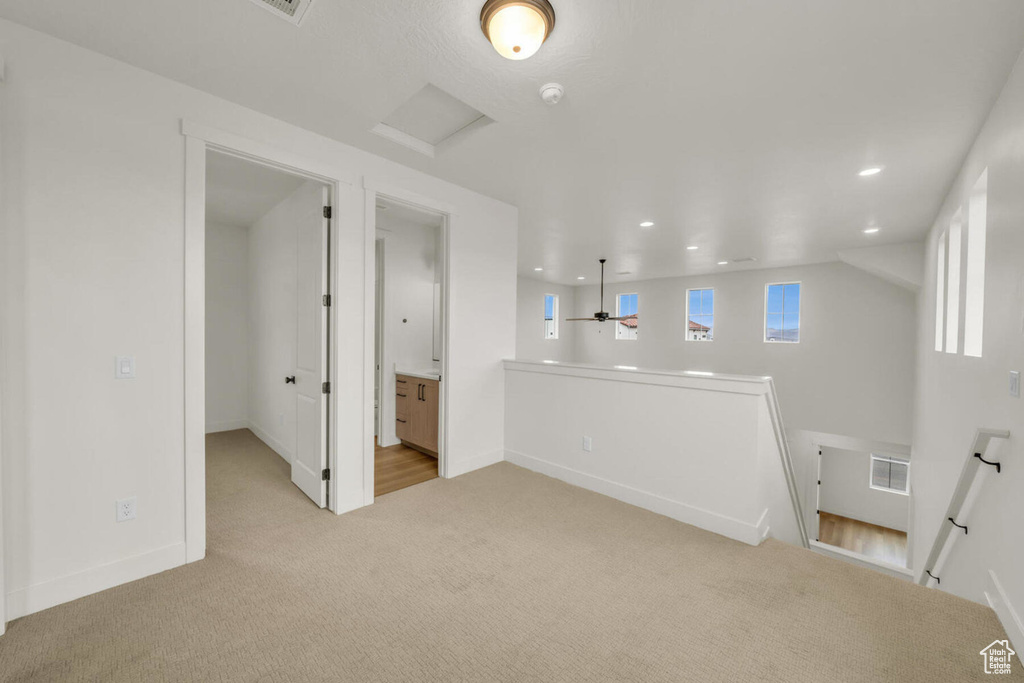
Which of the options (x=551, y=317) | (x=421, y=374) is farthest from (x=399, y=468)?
(x=551, y=317)

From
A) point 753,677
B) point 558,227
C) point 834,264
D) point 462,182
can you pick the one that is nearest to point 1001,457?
point 753,677

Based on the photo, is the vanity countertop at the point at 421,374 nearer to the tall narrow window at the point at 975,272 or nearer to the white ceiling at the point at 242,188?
the white ceiling at the point at 242,188

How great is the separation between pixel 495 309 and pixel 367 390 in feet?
4.98

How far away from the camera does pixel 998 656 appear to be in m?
1.66

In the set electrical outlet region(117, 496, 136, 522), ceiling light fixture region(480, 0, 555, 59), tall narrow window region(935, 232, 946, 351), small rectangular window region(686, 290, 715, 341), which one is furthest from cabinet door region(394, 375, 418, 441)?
small rectangular window region(686, 290, 715, 341)

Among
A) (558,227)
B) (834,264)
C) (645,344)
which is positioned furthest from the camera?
(645,344)

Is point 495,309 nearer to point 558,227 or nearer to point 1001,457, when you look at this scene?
point 558,227

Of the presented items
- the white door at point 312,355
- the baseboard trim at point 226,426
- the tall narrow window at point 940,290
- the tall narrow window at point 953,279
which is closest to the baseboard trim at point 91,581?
the white door at point 312,355

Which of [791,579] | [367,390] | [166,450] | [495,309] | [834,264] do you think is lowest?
[791,579]

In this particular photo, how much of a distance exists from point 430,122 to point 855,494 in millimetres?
10271

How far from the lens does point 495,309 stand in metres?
4.04

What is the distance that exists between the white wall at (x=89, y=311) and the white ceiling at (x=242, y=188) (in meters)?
0.76

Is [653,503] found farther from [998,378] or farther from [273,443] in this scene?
[273,443]

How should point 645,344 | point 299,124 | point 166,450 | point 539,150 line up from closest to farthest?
point 166,450, point 299,124, point 539,150, point 645,344
